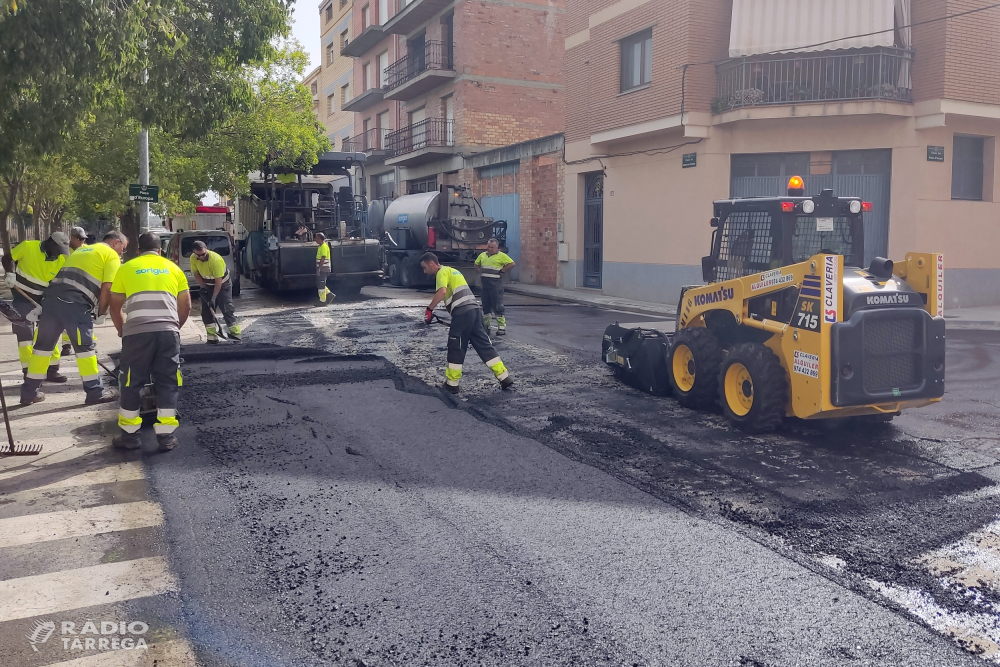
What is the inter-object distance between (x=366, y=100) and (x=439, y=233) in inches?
677

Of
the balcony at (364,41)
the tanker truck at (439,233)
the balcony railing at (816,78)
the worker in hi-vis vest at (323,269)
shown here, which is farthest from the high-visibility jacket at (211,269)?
the balcony at (364,41)

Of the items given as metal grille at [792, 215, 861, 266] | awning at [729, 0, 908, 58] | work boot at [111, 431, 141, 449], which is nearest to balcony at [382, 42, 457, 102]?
awning at [729, 0, 908, 58]

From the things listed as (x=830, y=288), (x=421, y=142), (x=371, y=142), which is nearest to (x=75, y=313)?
(x=830, y=288)

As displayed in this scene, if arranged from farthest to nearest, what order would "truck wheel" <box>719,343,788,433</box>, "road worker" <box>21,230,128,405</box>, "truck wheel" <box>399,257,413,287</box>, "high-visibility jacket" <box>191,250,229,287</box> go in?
"truck wheel" <box>399,257,413,287</box> → "high-visibility jacket" <box>191,250,229,287</box> → "road worker" <box>21,230,128,405</box> → "truck wheel" <box>719,343,788,433</box>

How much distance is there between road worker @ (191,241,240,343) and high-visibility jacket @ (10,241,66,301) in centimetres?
346

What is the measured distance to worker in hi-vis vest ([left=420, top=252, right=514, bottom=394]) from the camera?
9.21 meters

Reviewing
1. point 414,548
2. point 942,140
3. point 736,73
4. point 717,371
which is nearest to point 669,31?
point 736,73

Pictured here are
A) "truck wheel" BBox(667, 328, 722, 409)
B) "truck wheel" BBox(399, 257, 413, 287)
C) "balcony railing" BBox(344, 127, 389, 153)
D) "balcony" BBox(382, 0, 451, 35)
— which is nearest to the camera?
"truck wheel" BBox(667, 328, 722, 409)

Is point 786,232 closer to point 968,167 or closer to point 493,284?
point 493,284

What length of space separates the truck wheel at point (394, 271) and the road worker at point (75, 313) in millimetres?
16782

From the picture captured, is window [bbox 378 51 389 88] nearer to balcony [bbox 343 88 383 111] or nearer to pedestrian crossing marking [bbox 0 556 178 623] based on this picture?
balcony [bbox 343 88 383 111]

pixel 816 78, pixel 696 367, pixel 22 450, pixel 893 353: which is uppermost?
pixel 816 78

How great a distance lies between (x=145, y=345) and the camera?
6.81 m

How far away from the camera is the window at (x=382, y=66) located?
37556mm
